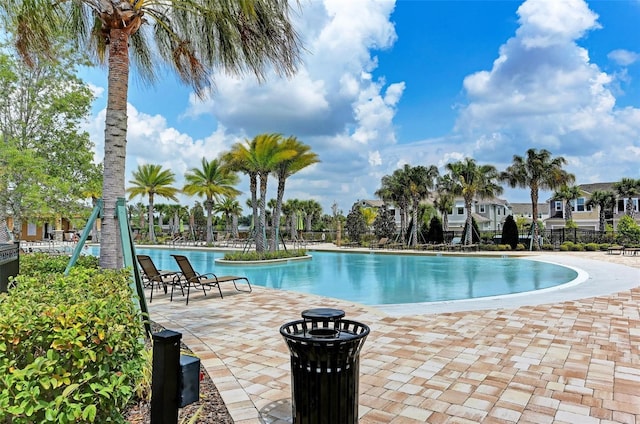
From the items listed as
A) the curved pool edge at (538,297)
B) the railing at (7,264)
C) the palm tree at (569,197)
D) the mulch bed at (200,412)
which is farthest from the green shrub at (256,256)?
the palm tree at (569,197)

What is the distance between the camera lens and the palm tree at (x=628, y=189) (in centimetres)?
3634

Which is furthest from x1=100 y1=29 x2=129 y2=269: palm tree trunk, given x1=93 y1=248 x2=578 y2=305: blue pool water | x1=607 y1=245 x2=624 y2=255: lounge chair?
x1=607 y1=245 x2=624 y2=255: lounge chair

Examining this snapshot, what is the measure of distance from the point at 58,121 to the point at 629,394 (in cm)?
1361

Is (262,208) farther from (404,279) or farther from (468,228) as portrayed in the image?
(468,228)

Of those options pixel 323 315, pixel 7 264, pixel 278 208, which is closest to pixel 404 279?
pixel 278 208

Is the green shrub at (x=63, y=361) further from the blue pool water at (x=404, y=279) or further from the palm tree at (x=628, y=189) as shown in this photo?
the palm tree at (x=628, y=189)

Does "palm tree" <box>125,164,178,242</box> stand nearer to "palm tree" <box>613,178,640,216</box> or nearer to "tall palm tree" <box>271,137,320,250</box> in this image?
"tall palm tree" <box>271,137,320,250</box>

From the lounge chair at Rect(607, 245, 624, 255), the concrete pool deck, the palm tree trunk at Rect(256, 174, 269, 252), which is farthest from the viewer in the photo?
the lounge chair at Rect(607, 245, 624, 255)

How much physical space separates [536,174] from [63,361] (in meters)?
30.0

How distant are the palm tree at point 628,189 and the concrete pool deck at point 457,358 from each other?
1396 inches

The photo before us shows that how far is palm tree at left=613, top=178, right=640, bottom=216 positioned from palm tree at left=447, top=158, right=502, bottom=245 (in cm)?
1596

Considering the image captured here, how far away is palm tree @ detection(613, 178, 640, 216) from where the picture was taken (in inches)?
1431

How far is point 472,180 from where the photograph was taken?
94.8 ft

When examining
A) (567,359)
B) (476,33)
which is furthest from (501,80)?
(567,359)
